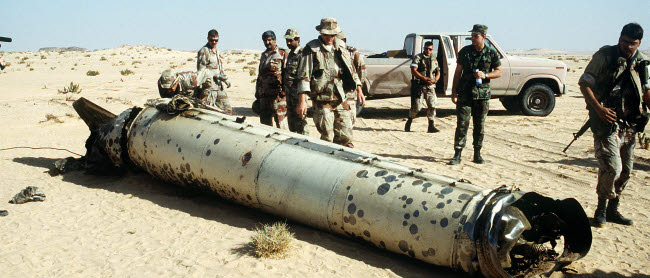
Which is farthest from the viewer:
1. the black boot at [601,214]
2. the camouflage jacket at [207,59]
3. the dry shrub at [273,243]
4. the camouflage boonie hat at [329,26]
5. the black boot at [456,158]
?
the camouflage jacket at [207,59]

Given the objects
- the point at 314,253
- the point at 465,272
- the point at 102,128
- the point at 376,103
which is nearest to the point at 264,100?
the point at 102,128

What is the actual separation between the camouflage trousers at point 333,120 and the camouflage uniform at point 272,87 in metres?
1.60

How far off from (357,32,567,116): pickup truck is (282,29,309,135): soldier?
325 centimetres

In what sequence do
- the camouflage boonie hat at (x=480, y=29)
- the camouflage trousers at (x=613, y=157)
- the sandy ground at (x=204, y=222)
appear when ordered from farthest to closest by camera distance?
1. the camouflage boonie hat at (x=480, y=29)
2. the camouflage trousers at (x=613, y=157)
3. the sandy ground at (x=204, y=222)

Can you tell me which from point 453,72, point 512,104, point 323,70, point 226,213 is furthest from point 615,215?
point 512,104

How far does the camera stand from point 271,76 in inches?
279

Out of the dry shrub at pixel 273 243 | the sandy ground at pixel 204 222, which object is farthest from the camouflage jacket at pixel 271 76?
the dry shrub at pixel 273 243

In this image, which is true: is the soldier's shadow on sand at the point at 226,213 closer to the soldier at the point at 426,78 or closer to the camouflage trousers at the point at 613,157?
the camouflage trousers at the point at 613,157

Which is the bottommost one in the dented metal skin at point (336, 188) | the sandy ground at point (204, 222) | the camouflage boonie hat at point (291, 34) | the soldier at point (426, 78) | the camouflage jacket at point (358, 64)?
the sandy ground at point (204, 222)

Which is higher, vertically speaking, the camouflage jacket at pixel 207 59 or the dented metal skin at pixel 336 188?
the camouflage jacket at pixel 207 59

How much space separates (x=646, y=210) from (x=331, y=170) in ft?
10.7

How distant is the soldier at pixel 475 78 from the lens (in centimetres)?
616

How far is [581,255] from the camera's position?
3.51 meters

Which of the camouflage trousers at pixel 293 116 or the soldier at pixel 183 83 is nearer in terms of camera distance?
the soldier at pixel 183 83
